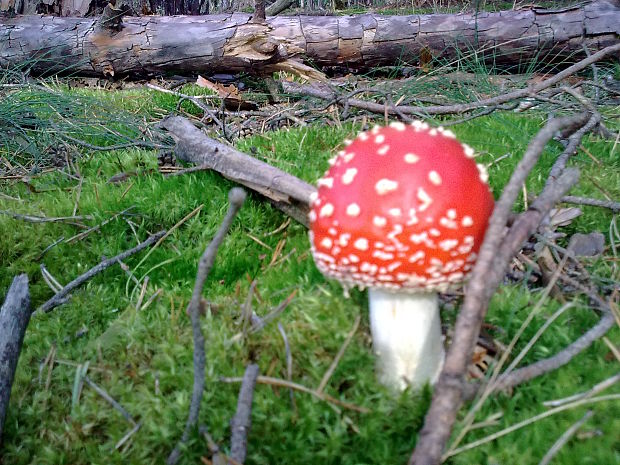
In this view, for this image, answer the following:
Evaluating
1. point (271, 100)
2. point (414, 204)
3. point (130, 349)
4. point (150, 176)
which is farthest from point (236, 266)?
point (271, 100)

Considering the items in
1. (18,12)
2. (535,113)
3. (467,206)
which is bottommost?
(535,113)

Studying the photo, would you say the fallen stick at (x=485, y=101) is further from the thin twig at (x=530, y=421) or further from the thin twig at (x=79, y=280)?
the thin twig at (x=530, y=421)

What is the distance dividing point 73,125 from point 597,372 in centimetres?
365

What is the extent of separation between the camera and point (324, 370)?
1732 mm

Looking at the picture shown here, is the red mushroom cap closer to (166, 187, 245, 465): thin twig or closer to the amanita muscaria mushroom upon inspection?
the amanita muscaria mushroom

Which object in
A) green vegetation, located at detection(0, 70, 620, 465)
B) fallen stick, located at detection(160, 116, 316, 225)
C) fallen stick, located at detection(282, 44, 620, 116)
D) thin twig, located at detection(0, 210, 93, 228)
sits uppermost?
fallen stick, located at detection(282, 44, 620, 116)

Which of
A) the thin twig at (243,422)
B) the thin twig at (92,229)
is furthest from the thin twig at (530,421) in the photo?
the thin twig at (92,229)

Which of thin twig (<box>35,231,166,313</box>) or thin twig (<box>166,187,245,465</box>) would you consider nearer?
thin twig (<box>166,187,245,465</box>)

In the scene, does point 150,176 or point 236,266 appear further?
point 150,176

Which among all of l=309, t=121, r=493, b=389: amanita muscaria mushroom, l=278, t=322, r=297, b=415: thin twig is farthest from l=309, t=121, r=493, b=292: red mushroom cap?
l=278, t=322, r=297, b=415: thin twig

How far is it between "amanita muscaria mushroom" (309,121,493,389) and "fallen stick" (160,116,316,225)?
64 cm

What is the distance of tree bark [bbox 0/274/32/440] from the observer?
68.4 inches

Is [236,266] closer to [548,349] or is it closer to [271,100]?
[548,349]

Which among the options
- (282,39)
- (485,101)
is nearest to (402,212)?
(485,101)
